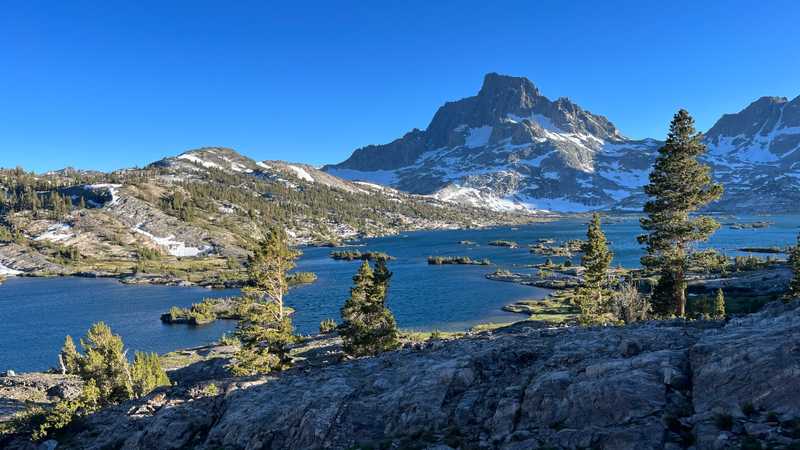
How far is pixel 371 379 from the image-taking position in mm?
23281

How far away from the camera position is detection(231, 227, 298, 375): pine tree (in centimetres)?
4353

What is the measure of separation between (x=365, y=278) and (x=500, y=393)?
35.3 metres

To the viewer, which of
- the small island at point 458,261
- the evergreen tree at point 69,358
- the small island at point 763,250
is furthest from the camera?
the small island at point 458,261

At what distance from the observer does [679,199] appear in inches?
1533

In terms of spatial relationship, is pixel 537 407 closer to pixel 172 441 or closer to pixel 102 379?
pixel 172 441

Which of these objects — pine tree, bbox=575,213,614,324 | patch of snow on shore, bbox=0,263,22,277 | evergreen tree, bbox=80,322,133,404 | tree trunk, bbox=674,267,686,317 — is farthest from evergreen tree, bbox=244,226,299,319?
patch of snow on shore, bbox=0,263,22,277

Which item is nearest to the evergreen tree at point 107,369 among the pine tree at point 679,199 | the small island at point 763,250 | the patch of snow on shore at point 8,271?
the pine tree at point 679,199

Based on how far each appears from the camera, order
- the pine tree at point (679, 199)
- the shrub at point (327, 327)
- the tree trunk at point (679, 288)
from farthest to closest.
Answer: the shrub at point (327, 327) < the tree trunk at point (679, 288) < the pine tree at point (679, 199)

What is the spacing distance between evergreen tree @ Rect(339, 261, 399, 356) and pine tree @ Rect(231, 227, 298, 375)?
737cm

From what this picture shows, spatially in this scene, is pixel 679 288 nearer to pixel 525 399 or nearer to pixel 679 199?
pixel 679 199

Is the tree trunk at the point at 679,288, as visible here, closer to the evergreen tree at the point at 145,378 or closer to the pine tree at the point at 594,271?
the pine tree at the point at 594,271

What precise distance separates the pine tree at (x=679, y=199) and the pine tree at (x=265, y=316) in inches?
1409

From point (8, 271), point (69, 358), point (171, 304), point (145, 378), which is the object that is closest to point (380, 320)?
point (145, 378)

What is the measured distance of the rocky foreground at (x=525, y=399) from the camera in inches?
507
